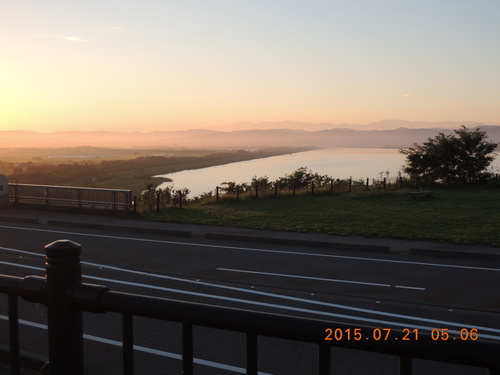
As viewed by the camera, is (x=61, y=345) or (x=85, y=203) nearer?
(x=61, y=345)

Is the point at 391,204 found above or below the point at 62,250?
below

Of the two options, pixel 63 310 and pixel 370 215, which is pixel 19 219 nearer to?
pixel 370 215

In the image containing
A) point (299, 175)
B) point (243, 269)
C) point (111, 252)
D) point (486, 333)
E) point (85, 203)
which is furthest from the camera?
point (299, 175)

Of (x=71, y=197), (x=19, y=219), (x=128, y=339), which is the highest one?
(x=128, y=339)

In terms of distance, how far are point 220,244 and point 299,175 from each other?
21.4 metres

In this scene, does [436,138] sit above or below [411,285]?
above

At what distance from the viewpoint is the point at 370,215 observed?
71.3 ft

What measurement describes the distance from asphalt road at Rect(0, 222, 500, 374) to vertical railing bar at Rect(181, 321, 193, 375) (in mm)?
3843

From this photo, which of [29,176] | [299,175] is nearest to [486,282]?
[299,175]

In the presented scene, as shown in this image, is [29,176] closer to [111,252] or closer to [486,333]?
[111,252]

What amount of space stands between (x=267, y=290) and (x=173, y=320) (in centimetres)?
810

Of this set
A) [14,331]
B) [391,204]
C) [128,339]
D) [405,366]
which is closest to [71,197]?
[391,204]

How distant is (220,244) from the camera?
1652cm

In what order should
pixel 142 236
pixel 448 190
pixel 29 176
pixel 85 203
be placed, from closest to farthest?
pixel 142 236 → pixel 85 203 → pixel 448 190 → pixel 29 176
